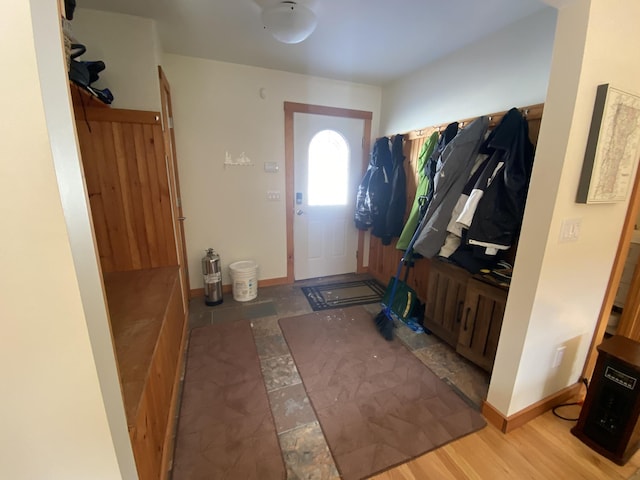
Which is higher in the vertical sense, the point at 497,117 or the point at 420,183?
the point at 497,117

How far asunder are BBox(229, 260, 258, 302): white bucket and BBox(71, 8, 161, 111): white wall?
159 centimetres

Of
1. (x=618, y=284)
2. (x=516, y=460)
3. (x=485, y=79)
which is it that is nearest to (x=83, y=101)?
(x=485, y=79)

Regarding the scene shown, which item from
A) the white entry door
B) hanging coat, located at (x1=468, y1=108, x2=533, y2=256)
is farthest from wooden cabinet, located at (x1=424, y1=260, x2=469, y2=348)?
the white entry door

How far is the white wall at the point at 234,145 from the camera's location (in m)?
2.63

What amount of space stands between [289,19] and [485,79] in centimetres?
155

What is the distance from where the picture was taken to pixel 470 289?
1.96 metres

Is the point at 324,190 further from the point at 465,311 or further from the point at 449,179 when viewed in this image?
the point at 465,311

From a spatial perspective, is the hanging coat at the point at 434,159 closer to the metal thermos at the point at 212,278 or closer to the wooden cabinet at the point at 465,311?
the wooden cabinet at the point at 465,311

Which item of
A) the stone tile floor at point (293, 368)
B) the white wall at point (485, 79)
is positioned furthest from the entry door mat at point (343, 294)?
the white wall at point (485, 79)

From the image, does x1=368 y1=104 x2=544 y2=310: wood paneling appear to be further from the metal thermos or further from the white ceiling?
the metal thermos

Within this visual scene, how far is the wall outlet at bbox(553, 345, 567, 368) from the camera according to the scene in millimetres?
1543

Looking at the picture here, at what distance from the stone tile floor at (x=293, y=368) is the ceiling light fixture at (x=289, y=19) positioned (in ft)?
7.28

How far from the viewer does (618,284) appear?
167 centimetres

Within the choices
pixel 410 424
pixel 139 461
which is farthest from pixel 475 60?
pixel 139 461
